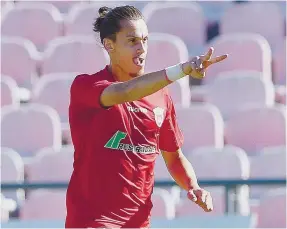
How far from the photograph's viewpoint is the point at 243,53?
26.4 ft

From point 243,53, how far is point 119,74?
4172 mm

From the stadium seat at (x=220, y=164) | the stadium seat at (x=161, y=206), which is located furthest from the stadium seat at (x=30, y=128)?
the stadium seat at (x=161, y=206)

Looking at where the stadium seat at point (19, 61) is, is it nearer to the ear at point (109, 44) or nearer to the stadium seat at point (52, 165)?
the stadium seat at point (52, 165)

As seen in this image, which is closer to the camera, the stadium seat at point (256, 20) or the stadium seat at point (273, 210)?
the stadium seat at point (273, 210)

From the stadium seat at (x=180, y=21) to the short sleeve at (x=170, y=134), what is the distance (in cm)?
421

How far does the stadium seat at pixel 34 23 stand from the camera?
29.5ft

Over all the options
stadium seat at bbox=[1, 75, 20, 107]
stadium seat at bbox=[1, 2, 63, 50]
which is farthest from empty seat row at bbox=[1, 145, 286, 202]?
stadium seat at bbox=[1, 2, 63, 50]

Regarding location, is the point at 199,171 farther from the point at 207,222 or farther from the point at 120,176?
the point at 120,176

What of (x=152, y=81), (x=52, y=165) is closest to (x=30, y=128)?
(x=52, y=165)

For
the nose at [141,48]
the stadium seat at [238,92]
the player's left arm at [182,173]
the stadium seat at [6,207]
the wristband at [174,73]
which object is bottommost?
the stadium seat at [6,207]

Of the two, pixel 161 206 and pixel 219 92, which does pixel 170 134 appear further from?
pixel 219 92

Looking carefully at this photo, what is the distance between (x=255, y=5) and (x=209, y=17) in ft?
1.99

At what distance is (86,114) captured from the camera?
13.0 ft

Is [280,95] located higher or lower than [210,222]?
higher
